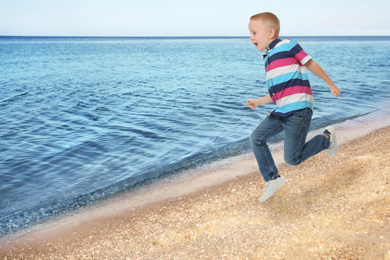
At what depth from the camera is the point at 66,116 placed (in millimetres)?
13117

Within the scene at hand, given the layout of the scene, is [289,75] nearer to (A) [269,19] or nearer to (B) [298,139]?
(A) [269,19]

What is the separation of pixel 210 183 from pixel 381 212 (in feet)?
9.91

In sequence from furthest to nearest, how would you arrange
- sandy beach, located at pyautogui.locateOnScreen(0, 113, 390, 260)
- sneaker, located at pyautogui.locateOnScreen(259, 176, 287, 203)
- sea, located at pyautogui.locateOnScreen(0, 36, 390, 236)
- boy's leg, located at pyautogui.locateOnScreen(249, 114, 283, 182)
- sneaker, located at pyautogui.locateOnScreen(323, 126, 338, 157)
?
sea, located at pyautogui.locateOnScreen(0, 36, 390, 236)
sneaker, located at pyautogui.locateOnScreen(323, 126, 338, 157)
sneaker, located at pyautogui.locateOnScreen(259, 176, 287, 203)
boy's leg, located at pyautogui.locateOnScreen(249, 114, 283, 182)
sandy beach, located at pyautogui.locateOnScreen(0, 113, 390, 260)

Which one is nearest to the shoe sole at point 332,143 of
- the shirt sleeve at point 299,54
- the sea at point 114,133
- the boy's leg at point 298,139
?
the boy's leg at point 298,139

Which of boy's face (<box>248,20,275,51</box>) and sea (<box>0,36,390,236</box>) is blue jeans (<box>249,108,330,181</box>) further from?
sea (<box>0,36,390,236</box>)

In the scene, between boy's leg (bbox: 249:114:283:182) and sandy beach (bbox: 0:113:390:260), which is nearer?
sandy beach (bbox: 0:113:390:260)

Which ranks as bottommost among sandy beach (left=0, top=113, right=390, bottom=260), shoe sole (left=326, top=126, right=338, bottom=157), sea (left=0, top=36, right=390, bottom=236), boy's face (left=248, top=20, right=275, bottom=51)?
sea (left=0, top=36, right=390, bottom=236)

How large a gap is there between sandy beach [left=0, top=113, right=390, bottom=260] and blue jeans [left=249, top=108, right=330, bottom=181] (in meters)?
0.60

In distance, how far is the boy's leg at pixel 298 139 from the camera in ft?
13.3

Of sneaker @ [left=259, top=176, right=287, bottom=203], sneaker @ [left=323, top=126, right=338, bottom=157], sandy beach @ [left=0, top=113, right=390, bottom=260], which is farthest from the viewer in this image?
sneaker @ [left=323, top=126, right=338, bottom=157]

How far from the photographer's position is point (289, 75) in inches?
156

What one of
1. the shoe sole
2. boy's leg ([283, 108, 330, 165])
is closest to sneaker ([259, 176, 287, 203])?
boy's leg ([283, 108, 330, 165])

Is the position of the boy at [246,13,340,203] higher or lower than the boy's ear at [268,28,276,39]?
lower

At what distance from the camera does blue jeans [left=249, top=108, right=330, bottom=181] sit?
161 inches
